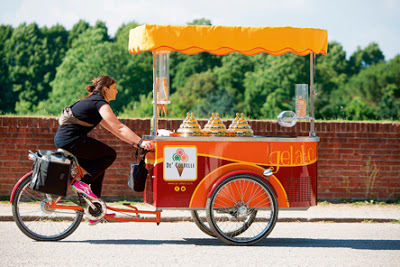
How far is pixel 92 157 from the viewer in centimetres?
652

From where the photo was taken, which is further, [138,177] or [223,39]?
[223,39]

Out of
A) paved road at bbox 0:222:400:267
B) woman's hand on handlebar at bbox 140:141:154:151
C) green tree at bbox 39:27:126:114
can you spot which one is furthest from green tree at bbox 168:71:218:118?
woman's hand on handlebar at bbox 140:141:154:151

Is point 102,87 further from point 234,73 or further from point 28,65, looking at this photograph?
point 28,65

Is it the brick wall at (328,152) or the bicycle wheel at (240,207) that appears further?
the brick wall at (328,152)

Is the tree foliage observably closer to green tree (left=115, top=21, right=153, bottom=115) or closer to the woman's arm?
green tree (left=115, top=21, right=153, bottom=115)

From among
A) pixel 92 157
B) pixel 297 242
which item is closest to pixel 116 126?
pixel 92 157

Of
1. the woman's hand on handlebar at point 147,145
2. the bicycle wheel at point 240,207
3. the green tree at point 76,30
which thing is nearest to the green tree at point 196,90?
the green tree at point 76,30

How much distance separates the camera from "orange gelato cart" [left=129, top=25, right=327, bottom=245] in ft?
21.6

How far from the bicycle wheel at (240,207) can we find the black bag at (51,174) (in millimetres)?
1556

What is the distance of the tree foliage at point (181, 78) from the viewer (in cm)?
7062

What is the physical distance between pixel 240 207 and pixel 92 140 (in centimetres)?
179

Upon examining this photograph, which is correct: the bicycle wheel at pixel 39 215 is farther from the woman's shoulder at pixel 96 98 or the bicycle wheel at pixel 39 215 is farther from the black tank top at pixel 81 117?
the woman's shoulder at pixel 96 98

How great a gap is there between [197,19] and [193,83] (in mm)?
8914

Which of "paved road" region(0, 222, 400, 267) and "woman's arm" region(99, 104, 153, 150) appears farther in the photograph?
"woman's arm" region(99, 104, 153, 150)
